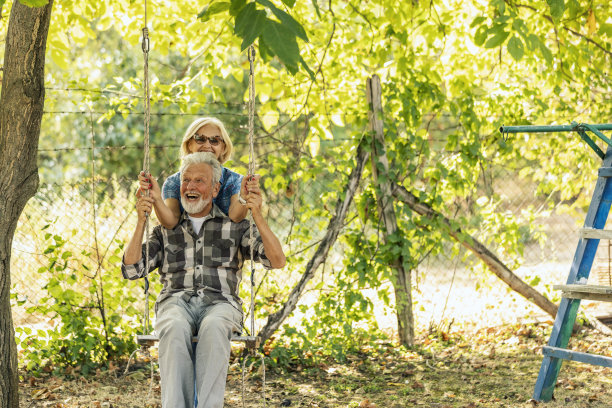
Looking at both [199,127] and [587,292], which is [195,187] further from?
[587,292]

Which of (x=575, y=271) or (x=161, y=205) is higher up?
(x=161, y=205)

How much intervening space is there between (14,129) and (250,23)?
199 centimetres

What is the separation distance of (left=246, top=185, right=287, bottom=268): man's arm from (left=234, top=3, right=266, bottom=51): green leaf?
135 cm

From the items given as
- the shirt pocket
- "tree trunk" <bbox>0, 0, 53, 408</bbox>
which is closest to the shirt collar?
the shirt pocket

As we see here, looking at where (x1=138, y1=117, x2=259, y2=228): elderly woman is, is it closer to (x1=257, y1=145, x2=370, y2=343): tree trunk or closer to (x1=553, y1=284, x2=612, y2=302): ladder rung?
(x1=257, y1=145, x2=370, y2=343): tree trunk

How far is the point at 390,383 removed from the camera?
4559mm

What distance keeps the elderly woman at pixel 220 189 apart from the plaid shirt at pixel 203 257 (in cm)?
7

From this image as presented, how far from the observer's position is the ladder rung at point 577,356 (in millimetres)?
3473

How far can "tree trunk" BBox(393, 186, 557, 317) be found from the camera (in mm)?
5258

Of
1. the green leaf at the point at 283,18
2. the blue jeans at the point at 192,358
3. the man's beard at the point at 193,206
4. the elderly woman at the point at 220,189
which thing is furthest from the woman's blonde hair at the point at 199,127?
the green leaf at the point at 283,18

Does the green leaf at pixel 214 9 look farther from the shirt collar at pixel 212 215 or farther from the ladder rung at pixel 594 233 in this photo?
the ladder rung at pixel 594 233

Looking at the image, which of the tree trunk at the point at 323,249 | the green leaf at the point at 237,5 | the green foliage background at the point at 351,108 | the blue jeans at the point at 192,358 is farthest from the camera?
the tree trunk at the point at 323,249

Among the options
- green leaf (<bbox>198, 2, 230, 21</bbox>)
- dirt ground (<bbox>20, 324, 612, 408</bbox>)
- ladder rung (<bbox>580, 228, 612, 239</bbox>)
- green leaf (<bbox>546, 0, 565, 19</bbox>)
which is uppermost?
green leaf (<bbox>546, 0, 565, 19</bbox>)

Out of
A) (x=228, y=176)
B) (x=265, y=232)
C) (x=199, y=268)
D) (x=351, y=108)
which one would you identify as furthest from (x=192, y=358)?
(x=351, y=108)
